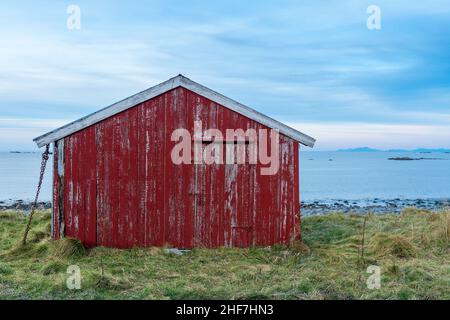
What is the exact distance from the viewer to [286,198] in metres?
12.9

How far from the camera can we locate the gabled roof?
40.6 ft

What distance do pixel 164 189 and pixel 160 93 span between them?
247 centimetres

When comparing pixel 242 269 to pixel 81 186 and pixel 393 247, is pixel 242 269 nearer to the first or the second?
pixel 393 247

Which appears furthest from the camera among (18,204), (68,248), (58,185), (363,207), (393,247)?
(363,207)

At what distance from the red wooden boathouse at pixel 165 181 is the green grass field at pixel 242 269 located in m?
0.59

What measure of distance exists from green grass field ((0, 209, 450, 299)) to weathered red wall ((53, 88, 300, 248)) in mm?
547

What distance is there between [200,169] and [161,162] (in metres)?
1.02

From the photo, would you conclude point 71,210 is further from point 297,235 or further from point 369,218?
point 369,218

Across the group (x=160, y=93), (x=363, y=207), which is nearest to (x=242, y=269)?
(x=160, y=93)

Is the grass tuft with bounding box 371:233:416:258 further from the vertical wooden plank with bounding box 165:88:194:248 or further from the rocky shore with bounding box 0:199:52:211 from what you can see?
the rocky shore with bounding box 0:199:52:211

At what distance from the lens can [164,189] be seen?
12.7 metres

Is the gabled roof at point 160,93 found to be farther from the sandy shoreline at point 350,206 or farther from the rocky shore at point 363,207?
the rocky shore at point 363,207

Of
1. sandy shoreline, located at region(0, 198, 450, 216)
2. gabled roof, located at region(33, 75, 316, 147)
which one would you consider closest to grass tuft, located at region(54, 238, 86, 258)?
gabled roof, located at region(33, 75, 316, 147)
